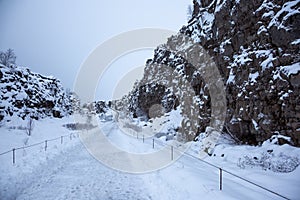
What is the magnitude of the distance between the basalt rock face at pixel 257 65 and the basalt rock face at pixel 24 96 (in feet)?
88.4

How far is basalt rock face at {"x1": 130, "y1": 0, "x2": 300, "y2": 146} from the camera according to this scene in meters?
10.8

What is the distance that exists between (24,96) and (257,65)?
116ft

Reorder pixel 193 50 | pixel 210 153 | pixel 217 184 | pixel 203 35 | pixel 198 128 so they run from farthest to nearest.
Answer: pixel 193 50, pixel 203 35, pixel 198 128, pixel 210 153, pixel 217 184

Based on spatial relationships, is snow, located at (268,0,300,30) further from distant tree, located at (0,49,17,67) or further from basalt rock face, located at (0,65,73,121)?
distant tree, located at (0,49,17,67)

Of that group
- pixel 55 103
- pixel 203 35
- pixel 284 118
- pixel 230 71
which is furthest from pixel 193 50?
pixel 55 103

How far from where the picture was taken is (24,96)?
34.7m

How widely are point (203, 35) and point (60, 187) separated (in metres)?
18.6

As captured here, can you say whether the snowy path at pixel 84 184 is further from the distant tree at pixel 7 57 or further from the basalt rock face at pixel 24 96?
the distant tree at pixel 7 57

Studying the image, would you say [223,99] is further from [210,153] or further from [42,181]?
[42,181]

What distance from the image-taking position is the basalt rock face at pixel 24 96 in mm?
29953

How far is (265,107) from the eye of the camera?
40.2ft

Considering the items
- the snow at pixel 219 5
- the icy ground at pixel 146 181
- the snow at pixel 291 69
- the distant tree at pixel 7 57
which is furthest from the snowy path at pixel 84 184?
the distant tree at pixel 7 57

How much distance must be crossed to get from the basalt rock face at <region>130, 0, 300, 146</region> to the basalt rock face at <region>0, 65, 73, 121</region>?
2694 centimetres

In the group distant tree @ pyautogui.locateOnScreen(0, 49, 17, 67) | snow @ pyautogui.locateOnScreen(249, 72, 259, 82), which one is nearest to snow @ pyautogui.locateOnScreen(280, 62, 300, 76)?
snow @ pyautogui.locateOnScreen(249, 72, 259, 82)
